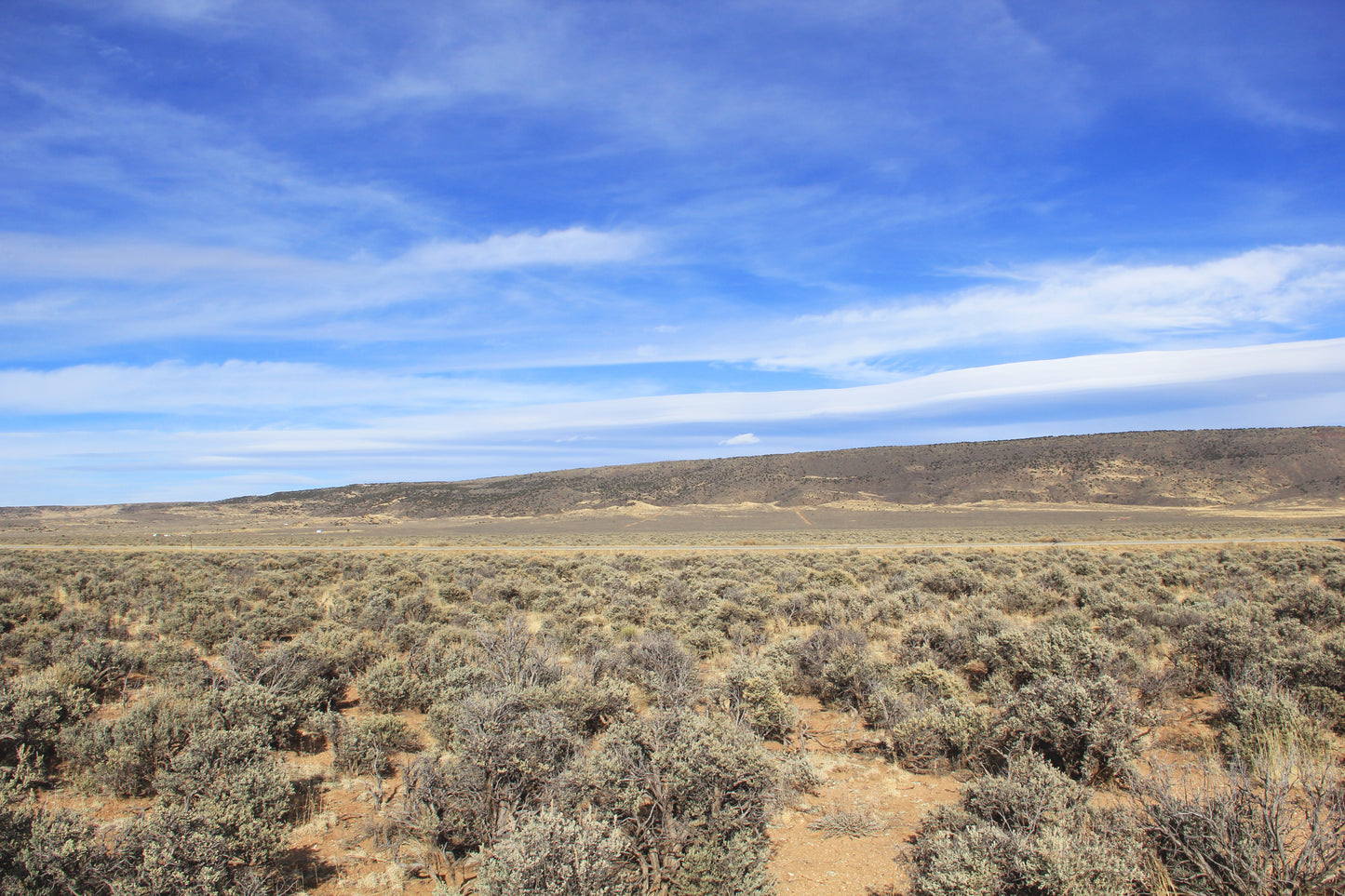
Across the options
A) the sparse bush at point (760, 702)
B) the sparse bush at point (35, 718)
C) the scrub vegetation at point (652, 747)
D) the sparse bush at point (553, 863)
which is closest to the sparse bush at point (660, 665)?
the scrub vegetation at point (652, 747)

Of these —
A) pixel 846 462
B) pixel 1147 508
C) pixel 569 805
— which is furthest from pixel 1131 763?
pixel 846 462

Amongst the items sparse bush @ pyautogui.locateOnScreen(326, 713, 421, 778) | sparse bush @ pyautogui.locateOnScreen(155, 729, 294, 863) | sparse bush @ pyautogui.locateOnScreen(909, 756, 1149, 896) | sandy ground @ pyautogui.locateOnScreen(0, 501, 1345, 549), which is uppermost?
sparse bush @ pyautogui.locateOnScreen(155, 729, 294, 863)

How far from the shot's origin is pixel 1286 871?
11.1ft

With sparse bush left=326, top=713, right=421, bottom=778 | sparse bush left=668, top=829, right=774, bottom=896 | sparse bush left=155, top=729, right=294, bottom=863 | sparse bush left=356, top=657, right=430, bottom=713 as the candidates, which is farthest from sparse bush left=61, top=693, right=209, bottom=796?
sparse bush left=668, top=829, right=774, bottom=896

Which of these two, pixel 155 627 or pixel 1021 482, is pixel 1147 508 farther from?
pixel 155 627

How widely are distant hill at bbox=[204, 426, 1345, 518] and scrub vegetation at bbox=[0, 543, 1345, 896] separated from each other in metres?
67.0

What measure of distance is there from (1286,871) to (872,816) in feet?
8.85

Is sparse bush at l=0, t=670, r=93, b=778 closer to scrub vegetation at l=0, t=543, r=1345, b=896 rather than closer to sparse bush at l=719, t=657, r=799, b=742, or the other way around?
scrub vegetation at l=0, t=543, r=1345, b=896

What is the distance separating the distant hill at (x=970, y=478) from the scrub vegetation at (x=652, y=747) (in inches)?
2636

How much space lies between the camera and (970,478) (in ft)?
255

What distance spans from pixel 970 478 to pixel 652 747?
81994 mm

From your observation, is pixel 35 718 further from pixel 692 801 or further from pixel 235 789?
pixel 692 801

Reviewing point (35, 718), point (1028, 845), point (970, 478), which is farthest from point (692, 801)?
point (970, 478)

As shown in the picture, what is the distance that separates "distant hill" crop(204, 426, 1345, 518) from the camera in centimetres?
6812
